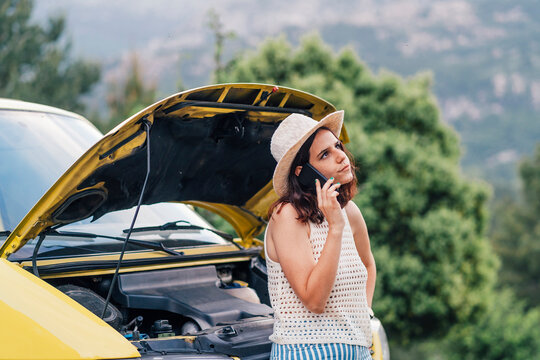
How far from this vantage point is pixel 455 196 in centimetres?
1057

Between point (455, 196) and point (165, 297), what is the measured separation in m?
8.17

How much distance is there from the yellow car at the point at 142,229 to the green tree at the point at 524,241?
26683mm

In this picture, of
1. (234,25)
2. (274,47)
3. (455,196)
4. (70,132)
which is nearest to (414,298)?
(455,196)

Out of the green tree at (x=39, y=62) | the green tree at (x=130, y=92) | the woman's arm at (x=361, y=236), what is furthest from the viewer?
the green tree at (x=130, y=92)

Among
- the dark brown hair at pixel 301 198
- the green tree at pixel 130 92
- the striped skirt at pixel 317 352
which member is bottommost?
the green tree at pixel 130 92

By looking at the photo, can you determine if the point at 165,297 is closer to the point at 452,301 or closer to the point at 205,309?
the point at 205,309

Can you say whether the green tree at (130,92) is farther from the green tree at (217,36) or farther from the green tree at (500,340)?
the green tree at (500,340)

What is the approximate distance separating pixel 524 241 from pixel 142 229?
2952 centimetres

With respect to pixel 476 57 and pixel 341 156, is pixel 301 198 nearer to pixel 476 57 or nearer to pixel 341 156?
pixel 341 156

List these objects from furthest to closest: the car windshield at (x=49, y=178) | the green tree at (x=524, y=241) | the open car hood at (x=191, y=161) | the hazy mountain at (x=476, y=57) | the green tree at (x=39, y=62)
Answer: the hazy mountain at (x=476, y=57), the green tree at (x=524, y=241), the green tree at (x=39, y=62), the car windshield at (x=49, y=178), the open car hood at (x=191, y=161)

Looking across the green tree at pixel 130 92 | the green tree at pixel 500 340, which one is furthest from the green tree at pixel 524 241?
the green tree at pixel 130 92

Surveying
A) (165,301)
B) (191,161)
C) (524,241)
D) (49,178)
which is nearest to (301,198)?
(165,301)

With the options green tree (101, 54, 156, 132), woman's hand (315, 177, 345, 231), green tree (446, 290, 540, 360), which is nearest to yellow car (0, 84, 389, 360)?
woman's hand (315, 177, 345, 231)

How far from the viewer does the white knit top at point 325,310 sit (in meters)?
2.54
